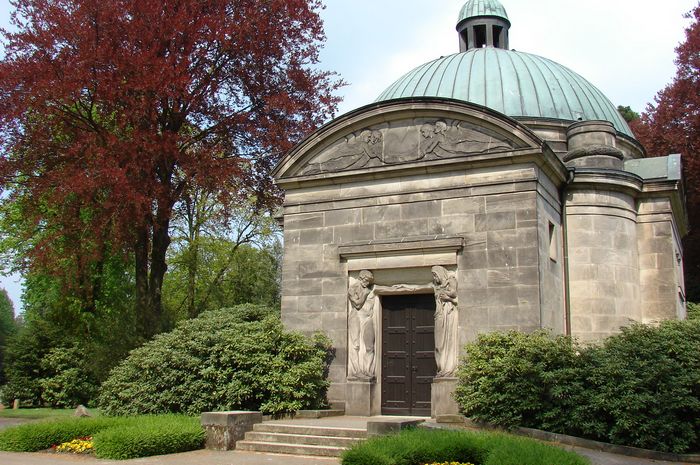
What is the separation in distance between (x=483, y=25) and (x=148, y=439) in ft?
66.8

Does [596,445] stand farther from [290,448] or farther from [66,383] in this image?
[66,383]

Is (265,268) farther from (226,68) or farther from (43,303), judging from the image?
(226,68)

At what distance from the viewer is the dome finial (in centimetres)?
2695

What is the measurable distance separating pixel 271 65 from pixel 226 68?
4.73 ft

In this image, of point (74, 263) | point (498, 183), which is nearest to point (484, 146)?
point (498, 183)

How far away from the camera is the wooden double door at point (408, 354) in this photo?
631 inches

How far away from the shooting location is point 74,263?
70.9ft

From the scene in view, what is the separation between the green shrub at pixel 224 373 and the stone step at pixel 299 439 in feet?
5.23

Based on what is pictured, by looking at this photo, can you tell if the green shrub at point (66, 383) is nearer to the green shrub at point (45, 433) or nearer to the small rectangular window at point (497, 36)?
the green shrub at point (45, 433)

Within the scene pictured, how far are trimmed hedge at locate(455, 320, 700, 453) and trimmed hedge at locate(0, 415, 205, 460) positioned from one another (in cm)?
531

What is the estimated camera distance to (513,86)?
22797 millimetres

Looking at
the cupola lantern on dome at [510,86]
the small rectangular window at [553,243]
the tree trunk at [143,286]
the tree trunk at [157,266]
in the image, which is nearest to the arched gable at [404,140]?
the small rectangular window at [553,243]

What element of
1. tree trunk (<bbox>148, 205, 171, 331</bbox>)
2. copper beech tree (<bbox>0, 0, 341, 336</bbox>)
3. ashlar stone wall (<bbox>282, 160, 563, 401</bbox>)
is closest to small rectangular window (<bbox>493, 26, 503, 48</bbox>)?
copper beech tree (<bbox>0, 0, 341, 336</bbox>)

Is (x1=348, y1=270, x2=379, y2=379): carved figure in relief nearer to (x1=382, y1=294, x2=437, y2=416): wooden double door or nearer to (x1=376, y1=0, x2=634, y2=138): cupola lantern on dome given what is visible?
(x1=382, y1=294, x2=437, y2=416): wooden double door
